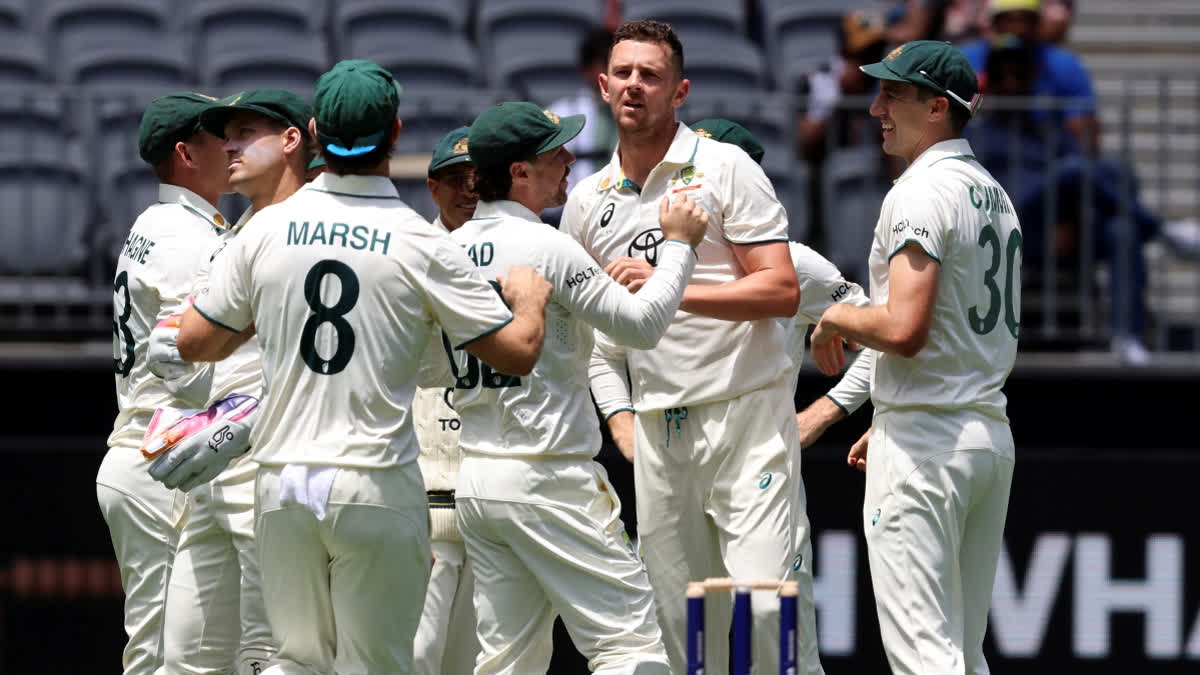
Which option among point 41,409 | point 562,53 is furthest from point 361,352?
point 562,53

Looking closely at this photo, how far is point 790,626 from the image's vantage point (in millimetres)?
4891

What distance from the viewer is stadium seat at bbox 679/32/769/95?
35.7ft

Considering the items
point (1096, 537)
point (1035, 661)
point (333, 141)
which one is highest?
point (333, 141)

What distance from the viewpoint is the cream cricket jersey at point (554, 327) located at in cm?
530

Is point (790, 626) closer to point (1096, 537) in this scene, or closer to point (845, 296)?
point (845, 296)

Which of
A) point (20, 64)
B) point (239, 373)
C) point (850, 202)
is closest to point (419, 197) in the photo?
point (850, 202)

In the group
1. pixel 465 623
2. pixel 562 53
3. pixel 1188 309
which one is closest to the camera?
pixel 465 623

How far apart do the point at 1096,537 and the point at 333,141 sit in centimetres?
490

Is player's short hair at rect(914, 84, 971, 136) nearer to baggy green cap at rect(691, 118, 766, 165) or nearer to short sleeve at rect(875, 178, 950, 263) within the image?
short sleeve at rect(875, 178, 950, 263)

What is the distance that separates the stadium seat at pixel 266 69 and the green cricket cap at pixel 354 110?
18.7 feet

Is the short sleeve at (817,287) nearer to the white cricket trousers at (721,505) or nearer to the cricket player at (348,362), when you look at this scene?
the white cricket trousers at (721,505)

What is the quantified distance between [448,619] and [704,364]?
1379 mm

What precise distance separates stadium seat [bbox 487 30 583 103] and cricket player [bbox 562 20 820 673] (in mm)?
4456

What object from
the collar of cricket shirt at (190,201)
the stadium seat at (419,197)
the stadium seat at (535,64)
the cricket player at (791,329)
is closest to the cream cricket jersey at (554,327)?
the cricket player at (791,329)
